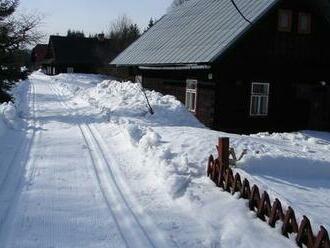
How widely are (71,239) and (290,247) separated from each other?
9.31 ft

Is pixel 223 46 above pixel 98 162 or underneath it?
above

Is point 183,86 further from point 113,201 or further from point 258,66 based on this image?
point 113,201

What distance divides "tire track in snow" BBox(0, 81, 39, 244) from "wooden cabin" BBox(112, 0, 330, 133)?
321 inches

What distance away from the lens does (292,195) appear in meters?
9.62

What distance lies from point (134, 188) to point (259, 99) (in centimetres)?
1241

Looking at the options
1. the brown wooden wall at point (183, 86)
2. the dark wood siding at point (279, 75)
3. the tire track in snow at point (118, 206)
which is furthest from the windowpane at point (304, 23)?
the tire track in snow at point (118, 206)

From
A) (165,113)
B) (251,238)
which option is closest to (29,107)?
(165,113)

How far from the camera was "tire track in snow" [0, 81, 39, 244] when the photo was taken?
7260 mm

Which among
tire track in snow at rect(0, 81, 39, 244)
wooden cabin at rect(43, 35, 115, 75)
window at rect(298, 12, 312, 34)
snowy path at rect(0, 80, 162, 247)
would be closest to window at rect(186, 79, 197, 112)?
window at rect(298, 12, 312, 34)

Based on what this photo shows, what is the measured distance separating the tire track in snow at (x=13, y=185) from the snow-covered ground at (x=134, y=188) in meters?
0.02

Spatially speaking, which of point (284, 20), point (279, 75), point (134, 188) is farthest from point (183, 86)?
point (134, 188)

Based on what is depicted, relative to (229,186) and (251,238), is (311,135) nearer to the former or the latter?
(229,186)

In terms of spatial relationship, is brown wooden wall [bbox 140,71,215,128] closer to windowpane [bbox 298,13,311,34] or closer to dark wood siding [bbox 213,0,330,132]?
dark wood siding [bbox 213,0,330,132]

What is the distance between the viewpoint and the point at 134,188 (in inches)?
373
